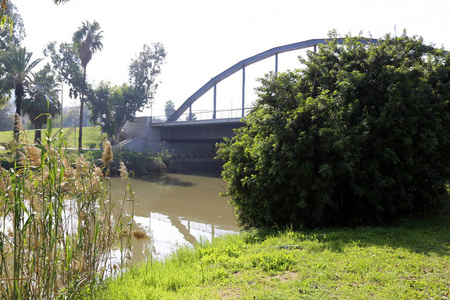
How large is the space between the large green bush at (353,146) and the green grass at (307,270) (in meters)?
1.08

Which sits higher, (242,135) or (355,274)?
(242,135)

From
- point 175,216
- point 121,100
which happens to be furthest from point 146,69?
point 175,216

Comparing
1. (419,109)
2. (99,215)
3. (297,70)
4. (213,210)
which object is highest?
(297,70)

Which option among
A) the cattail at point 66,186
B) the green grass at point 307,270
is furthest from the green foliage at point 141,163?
the cattail at point 66,186

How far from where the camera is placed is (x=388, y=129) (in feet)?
21.7

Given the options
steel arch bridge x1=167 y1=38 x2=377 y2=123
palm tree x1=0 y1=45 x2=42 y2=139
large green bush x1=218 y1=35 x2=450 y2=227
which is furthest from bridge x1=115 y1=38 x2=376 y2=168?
large green bush x1=218 y1=35 x2=450 y2=227

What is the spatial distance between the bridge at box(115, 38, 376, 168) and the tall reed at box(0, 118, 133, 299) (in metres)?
23.8

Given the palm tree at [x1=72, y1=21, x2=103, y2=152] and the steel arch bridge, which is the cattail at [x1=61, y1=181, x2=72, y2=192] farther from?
the palm tree at [x1=72, y1=21, x2=103, y2=152]

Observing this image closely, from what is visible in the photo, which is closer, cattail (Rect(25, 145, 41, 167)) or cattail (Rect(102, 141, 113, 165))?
cattail (Rect(25, 145, 41, 167))

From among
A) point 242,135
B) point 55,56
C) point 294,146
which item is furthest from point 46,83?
point 294,146

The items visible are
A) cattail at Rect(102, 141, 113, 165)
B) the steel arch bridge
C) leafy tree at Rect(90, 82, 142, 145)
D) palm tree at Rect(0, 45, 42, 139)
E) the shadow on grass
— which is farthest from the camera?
leafy tree at Rect(90, 82, 142, 145)

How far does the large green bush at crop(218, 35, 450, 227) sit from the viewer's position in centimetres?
635

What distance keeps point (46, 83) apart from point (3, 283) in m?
25.7

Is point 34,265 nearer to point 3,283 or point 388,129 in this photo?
point 3,283
